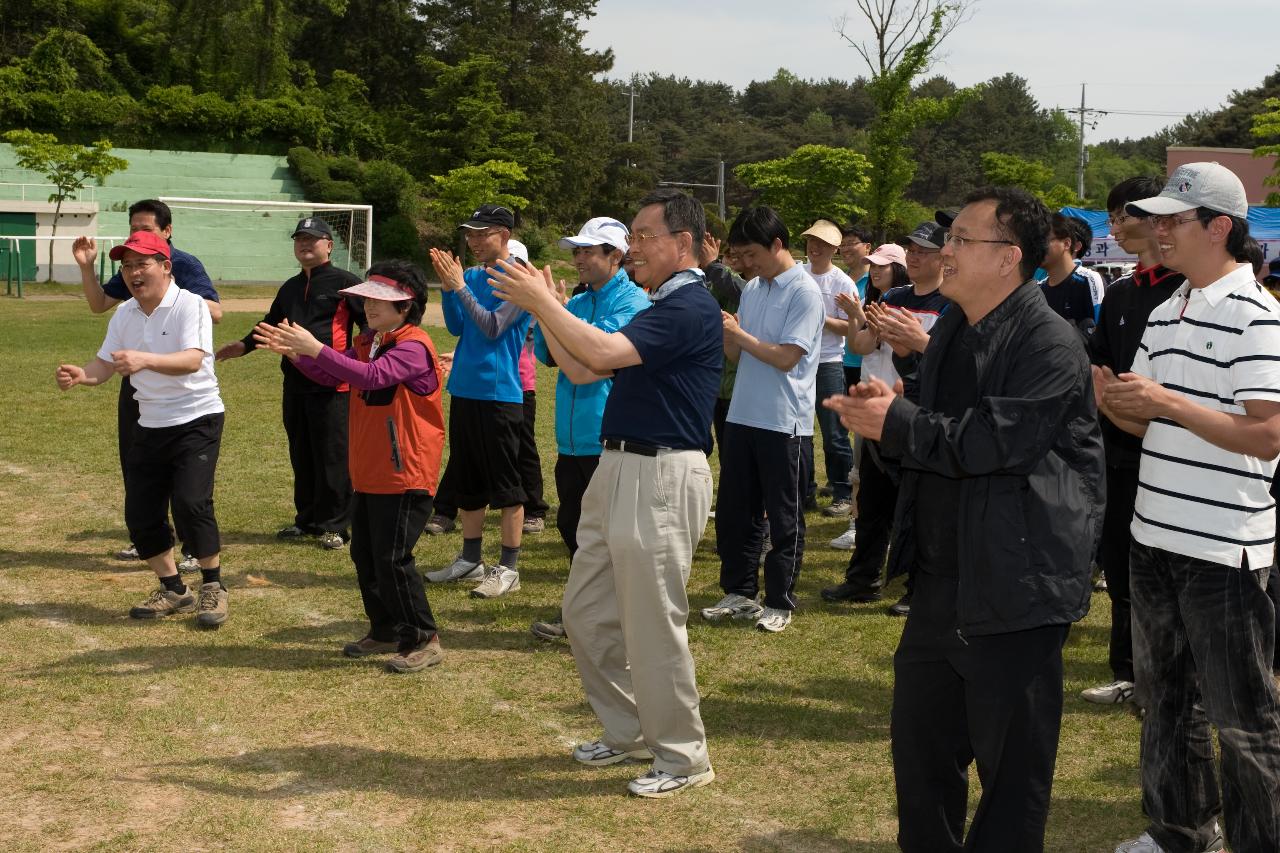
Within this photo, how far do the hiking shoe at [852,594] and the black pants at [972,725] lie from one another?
3.86m

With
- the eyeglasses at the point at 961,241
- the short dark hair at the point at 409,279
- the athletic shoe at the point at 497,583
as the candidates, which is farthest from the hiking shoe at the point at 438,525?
the eyeglasses at the point at 961,241

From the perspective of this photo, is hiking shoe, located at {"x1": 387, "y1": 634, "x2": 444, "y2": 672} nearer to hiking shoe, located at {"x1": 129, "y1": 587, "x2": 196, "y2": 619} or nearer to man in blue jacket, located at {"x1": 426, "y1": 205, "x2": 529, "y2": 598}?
man in blue jacket, located at {"x1": 426, "y1": 205, "x2": 529, "y2": 598}

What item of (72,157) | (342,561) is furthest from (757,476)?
(72,157)

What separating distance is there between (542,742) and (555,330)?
1.95 metres

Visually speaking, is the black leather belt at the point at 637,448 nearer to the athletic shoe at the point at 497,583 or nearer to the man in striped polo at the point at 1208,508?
the man in striped polo at the point at 1208,508

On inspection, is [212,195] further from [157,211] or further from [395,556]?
[395,556]

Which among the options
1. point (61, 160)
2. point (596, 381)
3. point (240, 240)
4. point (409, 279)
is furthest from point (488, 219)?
point (240, 240)

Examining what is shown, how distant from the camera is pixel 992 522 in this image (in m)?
3.25

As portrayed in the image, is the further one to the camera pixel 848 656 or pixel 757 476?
pixel 757 476

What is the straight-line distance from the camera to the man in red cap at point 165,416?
21.6 ft

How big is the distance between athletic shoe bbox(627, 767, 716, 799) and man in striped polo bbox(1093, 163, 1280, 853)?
1665mm

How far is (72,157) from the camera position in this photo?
1770 inches

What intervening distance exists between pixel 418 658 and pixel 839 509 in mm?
4859

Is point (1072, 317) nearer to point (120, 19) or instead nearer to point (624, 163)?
point (120, 19)
